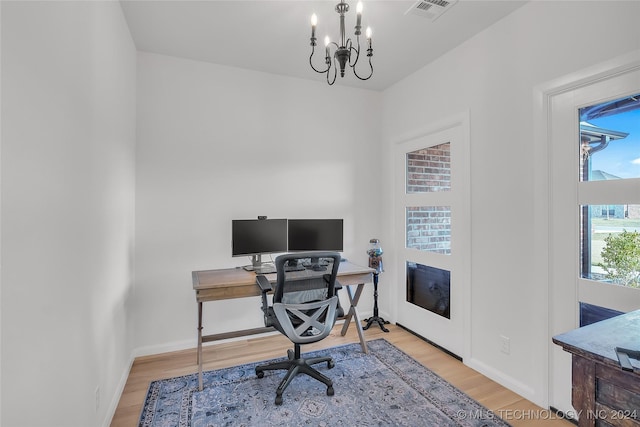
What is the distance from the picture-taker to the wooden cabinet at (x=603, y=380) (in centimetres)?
87

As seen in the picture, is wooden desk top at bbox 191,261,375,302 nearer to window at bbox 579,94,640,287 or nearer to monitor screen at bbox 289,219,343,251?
monitor screen at bbox 289,219,343,251

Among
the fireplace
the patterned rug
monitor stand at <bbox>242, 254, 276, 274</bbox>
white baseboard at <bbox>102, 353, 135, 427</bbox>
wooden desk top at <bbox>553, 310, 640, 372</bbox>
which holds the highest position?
wooden desk top at <bbox>553, 310, 640, 372</bbox>

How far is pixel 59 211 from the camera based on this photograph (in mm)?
1247

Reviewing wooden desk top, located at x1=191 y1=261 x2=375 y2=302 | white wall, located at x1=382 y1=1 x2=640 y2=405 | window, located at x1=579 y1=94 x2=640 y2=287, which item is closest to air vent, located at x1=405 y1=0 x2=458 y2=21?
white wall, located at x1=382 y1=1 x2=640 y2=405

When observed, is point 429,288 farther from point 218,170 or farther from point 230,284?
point 218,170

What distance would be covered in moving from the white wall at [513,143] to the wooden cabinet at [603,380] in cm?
117

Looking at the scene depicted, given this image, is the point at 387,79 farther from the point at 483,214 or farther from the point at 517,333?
the point at 517,333

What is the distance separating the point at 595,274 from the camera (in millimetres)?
1854

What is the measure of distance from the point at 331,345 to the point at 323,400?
0.85m

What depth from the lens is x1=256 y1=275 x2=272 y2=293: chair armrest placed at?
2.31 metres

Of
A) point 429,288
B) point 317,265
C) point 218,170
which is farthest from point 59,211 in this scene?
point 429,288

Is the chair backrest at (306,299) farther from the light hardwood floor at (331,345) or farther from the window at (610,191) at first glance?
the window at (610,191)

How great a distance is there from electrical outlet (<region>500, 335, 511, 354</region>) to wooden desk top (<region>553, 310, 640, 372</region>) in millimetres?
1272

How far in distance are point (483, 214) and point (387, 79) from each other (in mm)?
1820
